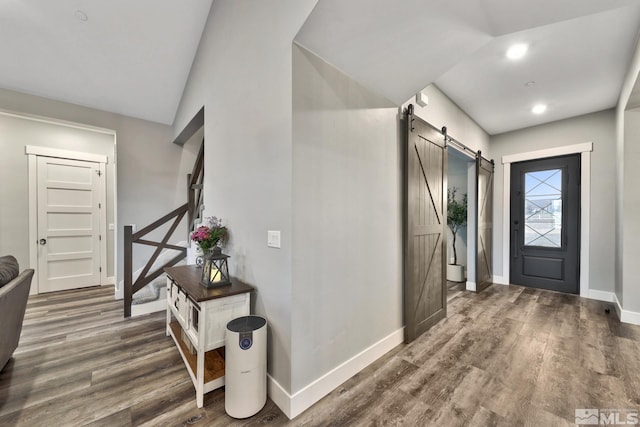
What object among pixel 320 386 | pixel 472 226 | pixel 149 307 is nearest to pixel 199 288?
pixel 320 386

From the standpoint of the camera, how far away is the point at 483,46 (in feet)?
6.92

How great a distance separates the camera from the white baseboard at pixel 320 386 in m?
1.65

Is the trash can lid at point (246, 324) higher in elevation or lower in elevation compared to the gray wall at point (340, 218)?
lower

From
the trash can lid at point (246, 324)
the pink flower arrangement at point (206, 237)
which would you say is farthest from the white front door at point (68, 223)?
the trash can lid at point (246, 324)

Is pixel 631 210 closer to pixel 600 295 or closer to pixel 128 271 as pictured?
pixel 600 295

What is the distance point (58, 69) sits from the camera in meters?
3.18

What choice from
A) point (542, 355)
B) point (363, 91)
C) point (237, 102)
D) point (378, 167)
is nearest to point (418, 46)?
point (363, 91)

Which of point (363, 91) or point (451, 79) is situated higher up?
point (451, 79)

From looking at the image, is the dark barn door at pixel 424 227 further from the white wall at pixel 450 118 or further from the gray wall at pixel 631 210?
the gray wall at pixel 631 210

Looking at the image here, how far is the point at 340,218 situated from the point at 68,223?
5.34 m

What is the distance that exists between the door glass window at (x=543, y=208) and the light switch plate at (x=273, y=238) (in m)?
5.11

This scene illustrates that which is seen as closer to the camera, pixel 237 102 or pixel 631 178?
pixel 237 102

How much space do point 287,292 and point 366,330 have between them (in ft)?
3.11

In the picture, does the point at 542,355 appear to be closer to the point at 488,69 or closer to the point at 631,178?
the point at 631,178
